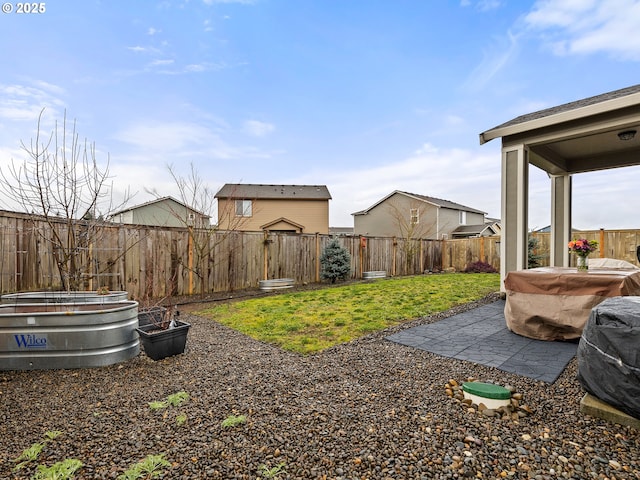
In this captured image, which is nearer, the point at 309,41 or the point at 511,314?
the point at 511,314

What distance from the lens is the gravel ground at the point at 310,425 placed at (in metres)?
1.60

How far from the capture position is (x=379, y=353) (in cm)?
336

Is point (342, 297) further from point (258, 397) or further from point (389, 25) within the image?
point (389, 25)

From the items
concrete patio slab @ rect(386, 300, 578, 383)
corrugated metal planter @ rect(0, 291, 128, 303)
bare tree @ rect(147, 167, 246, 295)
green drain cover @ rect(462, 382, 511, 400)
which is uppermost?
bare tree @ rect(147, 167, 246, 295)

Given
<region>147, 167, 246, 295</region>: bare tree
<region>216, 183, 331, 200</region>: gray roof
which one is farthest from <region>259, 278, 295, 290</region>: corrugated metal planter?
<region>216, 183, 331, 200</region>: gray roof

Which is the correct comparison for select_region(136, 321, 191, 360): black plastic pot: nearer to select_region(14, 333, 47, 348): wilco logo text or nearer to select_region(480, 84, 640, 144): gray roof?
select_region(14, 333, 47, 348): wilco logo text

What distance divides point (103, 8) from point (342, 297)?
6.74m

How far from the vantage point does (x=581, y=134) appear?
5516mm

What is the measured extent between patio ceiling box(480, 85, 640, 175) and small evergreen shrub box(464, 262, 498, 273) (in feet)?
19.4

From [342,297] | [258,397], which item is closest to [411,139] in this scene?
[342,297]

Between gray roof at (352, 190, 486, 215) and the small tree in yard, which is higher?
gray roof at (352, 190, 486, 215)

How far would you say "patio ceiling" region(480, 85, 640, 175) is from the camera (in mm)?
5062

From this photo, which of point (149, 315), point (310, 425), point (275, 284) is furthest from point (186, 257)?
point (310, 425)

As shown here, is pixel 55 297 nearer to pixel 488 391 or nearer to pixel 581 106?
pixel 488 391
